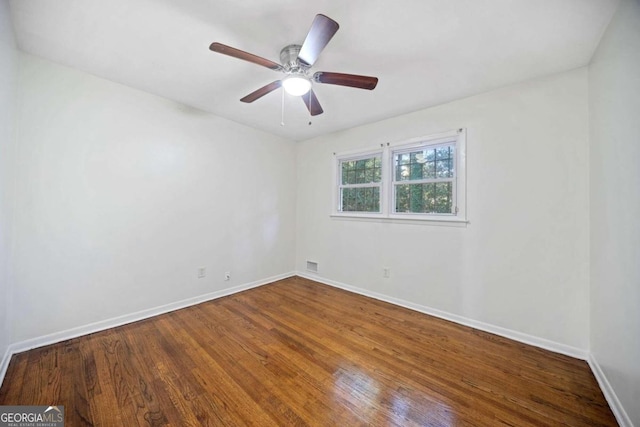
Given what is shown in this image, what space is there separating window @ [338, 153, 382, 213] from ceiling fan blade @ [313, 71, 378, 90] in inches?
65.5

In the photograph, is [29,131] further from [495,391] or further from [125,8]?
[495,391]

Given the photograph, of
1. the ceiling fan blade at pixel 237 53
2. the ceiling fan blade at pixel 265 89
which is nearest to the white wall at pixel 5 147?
the ceiling fan blade at pixel 237 53

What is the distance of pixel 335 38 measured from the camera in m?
1.65

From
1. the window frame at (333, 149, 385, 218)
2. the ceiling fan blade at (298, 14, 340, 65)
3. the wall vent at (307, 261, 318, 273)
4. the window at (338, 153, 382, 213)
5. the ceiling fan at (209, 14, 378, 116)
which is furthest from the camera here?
the wall vent at (307, 261, 318, 273)

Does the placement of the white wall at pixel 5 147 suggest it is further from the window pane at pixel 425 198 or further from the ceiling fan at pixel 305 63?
the window pane at pixel 425 198

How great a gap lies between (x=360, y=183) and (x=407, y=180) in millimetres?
744

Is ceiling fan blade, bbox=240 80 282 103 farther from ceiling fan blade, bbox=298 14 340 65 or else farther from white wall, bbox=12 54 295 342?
white wall, bbox=12 54 295 342

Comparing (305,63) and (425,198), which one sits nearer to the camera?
(305,63)

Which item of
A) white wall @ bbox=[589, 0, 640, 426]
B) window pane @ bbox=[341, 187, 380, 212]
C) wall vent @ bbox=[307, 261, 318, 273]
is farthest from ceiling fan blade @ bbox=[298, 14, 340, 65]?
wall vent @ bbox=[307, 261, 318, 273]

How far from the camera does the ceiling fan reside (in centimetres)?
133

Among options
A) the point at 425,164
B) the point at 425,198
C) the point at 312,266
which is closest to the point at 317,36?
the point at 425,164

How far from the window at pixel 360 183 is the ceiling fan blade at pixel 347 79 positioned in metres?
1.66

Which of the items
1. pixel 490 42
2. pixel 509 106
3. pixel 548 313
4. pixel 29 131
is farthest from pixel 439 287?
pixel 29 131

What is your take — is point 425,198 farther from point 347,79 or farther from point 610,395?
point 610,395
